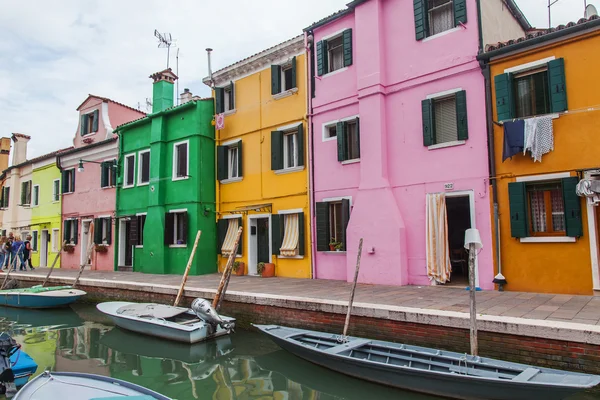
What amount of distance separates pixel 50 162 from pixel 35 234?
4.51 metres

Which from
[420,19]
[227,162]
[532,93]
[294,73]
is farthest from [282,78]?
[532,93]

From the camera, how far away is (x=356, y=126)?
1278 cm

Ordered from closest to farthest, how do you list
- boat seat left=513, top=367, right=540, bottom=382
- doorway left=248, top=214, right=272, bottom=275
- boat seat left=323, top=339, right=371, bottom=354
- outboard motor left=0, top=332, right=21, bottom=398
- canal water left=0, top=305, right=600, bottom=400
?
boat seat left=513, top=367, right=540, bottom=382 < outboard motor left=0, top=332, right=21, bottom=398 < canal water left=0, top=305, right=600, bottom=400 < boat seat left=323, top=339, right=371, bottom=354 < doorway left=248, top=214, right=272, bottom=275

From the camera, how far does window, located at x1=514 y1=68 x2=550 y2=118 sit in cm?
967

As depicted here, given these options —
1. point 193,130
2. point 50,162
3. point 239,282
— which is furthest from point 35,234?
point 239,282

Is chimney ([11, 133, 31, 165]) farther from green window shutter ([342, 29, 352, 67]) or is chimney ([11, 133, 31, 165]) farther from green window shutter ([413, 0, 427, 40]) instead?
green window shutter ([413, 0, 427, 40])

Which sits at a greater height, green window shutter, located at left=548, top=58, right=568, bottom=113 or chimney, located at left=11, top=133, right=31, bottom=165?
chimney, located at left=11, top=133, right=31, bottom=165

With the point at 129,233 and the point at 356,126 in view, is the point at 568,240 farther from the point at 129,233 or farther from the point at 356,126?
the point at 129,233

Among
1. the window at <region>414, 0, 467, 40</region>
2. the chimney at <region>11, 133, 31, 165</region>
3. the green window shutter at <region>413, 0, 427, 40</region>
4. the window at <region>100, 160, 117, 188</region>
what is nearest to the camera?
the window at <region>414, 0, 467, 40</region>

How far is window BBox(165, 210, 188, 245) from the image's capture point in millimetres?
16609

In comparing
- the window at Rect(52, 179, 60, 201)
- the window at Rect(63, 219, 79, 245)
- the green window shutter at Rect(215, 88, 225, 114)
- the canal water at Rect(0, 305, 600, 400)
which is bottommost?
the canal water at Rect(0, 305, 600, 400)

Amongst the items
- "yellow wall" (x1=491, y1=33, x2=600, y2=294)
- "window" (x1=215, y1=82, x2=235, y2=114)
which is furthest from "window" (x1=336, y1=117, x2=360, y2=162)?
"window" (x1=215, y1=82, x2=235, y2=114)

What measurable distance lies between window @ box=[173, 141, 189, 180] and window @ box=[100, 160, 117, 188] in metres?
4.40

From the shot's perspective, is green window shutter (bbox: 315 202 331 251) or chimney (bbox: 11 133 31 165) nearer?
green window shutter (bbox: 315 202 331 251)
